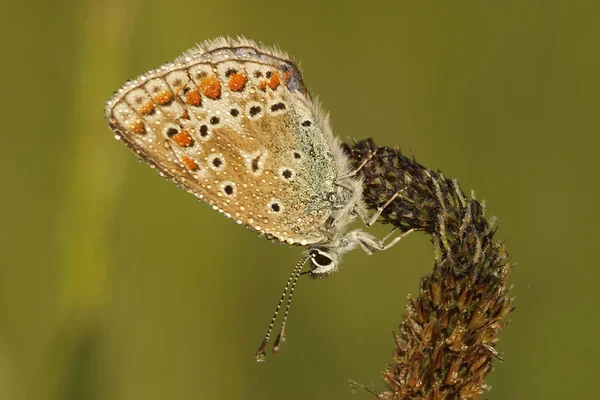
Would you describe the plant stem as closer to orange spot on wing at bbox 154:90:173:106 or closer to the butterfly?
the butterfly

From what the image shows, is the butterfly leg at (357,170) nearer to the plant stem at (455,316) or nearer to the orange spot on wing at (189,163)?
the plant stem at (455,316)

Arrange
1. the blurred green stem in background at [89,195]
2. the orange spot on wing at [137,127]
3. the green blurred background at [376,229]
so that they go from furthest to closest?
the green blurred background at [376,229]
the orange spot on wing at [137,127]
the blurred green stem in background at [89,195]

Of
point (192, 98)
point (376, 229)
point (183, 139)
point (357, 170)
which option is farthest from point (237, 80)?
point (376, 229)

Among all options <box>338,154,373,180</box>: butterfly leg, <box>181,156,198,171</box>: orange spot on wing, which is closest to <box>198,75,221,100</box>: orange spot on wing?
<box>181,156,198,171</box>: orange spot on wing

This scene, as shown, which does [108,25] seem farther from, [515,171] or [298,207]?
[515,171]

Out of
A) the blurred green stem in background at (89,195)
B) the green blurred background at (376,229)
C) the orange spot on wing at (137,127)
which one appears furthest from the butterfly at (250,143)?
the green blurred background at (376,229)

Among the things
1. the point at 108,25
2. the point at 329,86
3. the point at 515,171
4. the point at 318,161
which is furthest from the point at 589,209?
the point at 108,25

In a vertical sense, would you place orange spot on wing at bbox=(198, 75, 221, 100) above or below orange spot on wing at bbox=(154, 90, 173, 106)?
above
